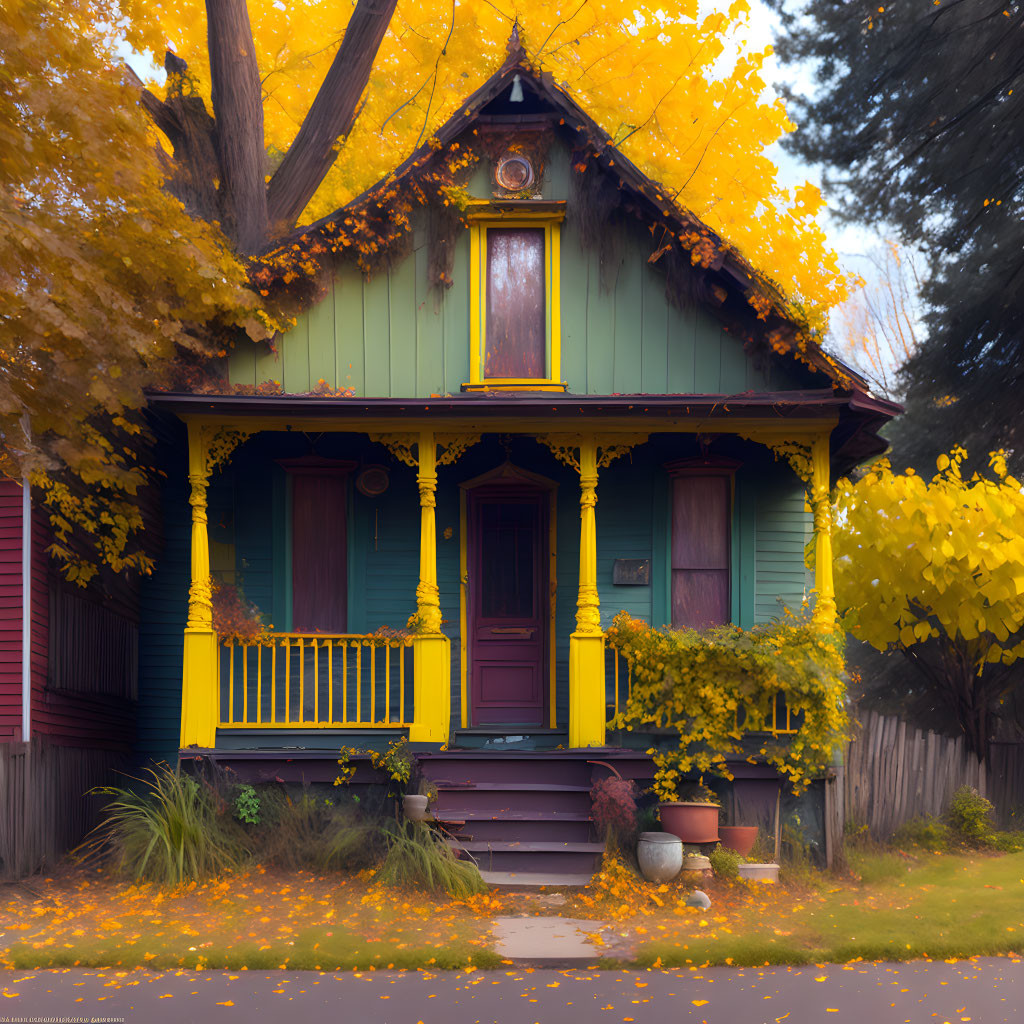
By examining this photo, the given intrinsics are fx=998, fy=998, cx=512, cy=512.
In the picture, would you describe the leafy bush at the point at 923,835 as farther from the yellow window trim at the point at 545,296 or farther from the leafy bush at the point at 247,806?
the leafy bush at the point at 247,806

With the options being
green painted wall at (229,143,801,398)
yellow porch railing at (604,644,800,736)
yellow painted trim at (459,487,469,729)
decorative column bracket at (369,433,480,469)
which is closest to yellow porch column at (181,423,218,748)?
green painted wall at (229,143,801,398)

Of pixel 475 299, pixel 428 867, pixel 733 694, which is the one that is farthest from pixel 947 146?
pixel 428 867

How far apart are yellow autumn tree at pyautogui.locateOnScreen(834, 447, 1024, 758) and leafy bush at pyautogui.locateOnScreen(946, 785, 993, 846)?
3.82 ft

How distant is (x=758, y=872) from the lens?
8852 millimetres

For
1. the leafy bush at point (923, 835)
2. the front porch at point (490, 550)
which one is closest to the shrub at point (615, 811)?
the front porch at point (490, 550)

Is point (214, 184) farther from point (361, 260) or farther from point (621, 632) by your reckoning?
point (621, 632)

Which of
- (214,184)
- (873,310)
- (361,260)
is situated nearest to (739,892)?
(361,260)

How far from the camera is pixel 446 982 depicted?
20.9 ft

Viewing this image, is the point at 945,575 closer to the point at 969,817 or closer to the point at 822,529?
the point at 822,529

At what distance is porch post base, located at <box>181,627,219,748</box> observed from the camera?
9820mm

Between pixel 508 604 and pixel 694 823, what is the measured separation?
3.60 metres

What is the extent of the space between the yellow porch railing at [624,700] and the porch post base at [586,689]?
0.52 feet

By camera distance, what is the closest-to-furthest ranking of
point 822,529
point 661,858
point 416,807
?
point 661,858 → point 416,807 → point 822,529

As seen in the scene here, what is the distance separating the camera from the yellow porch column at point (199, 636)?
9.84 meters
